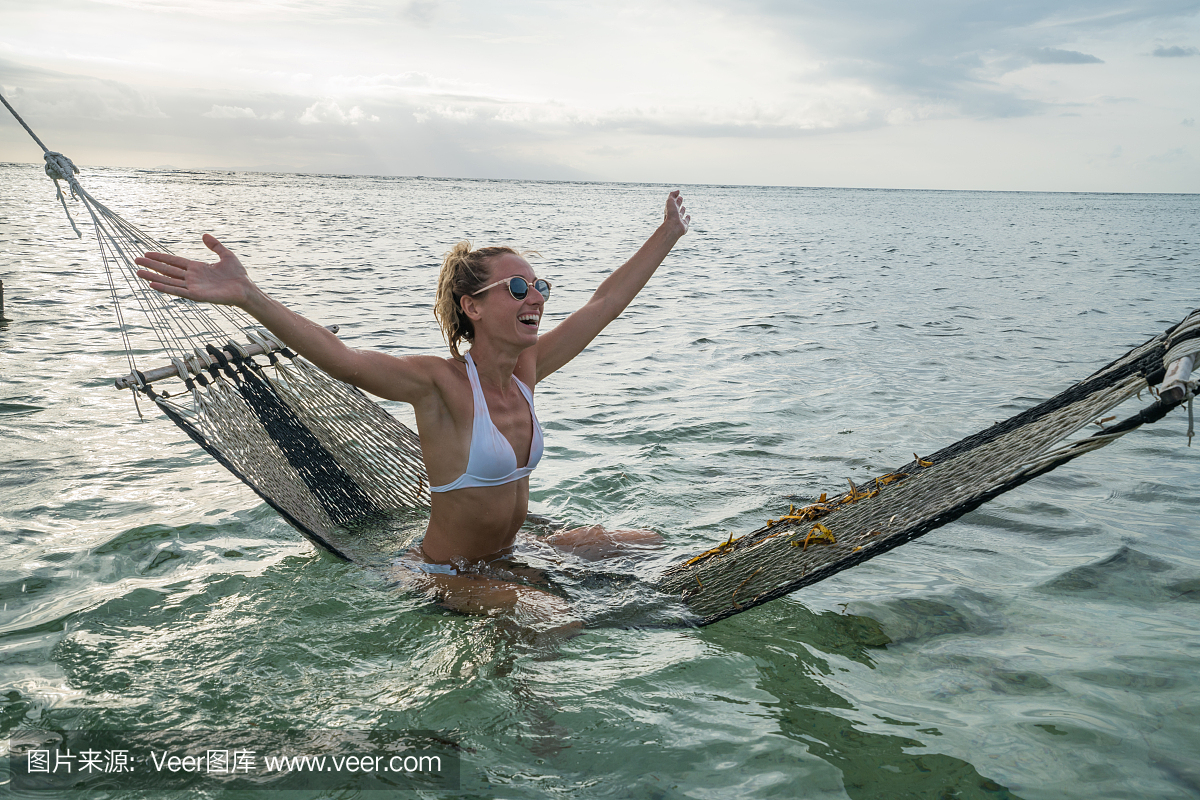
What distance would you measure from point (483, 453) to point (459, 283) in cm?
69

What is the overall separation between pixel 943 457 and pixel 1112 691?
43.8 inches

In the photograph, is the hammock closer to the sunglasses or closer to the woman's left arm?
the woman's left arm

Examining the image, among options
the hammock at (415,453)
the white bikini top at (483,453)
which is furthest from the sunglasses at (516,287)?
the hammock at (415,453)

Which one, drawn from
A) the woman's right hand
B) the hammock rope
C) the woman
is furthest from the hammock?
the woman

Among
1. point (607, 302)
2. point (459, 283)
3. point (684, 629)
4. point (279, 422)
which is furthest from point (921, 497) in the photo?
point (279, 422)

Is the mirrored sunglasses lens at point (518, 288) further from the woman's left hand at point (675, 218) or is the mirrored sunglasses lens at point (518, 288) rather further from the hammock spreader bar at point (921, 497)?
the hammock spreader bar at point (921, 497)

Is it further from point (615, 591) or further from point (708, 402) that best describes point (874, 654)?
point (708, 402)

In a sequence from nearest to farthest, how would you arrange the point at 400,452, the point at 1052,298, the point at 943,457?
1. the point at 943,457
2. the point at 400,452
3. the point at 1052,298

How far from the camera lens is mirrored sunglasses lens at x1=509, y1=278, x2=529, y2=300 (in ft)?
10.1

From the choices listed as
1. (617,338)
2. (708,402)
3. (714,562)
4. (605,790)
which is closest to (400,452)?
(714,562)

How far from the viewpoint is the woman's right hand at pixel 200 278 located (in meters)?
2.37

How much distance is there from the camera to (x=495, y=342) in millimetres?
3174

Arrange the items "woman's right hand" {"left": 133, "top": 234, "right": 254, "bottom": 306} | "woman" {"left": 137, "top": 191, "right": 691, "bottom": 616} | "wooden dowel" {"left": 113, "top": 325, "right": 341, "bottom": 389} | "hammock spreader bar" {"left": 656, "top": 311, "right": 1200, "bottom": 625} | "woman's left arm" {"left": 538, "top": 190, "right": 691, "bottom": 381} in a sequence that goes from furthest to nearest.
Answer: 1. "woman's left arm" {"left": 538, "top": 190, "right": 691, "bottom": 381}
2. "wooden dowel" {"left": 113, "top": 325, "right": 341, "bottom": 389}
3. "woman" {"left": 137, "top": 191, "right": 691, "bottom": 616}
4. "woman's right hand" {"left": 133, "top": 234, "right": 254, "bottom": 306}
5. "hammock spreader bar" {"left": 656, "top": 311, "right": 1200, "bottom": 625}

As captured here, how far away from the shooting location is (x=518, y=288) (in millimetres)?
3092
